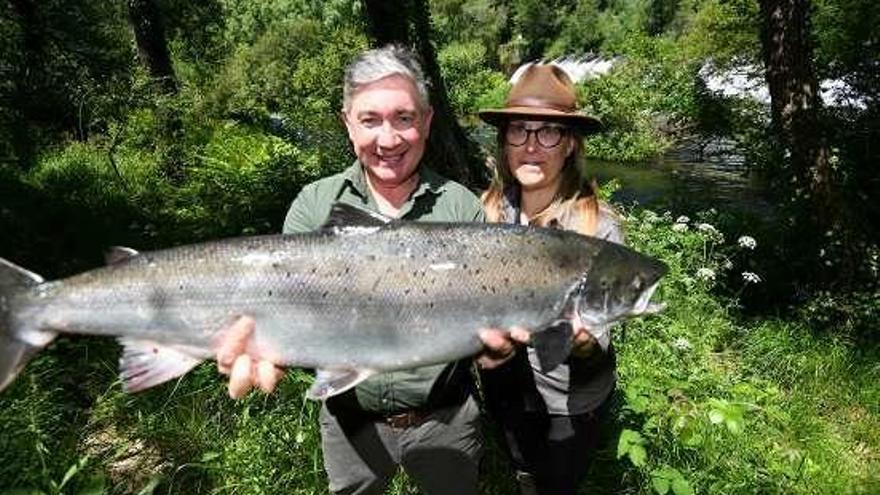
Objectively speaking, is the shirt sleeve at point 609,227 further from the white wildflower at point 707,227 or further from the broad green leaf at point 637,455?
the white wildflower at point 707,227

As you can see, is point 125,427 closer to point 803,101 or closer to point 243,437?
point 243,437

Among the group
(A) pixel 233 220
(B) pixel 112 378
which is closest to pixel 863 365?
(B) pixel 112 378

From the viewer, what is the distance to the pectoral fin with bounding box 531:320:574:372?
9.55ft

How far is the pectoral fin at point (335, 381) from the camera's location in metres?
2.76

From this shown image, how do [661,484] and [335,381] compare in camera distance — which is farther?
[661,484]

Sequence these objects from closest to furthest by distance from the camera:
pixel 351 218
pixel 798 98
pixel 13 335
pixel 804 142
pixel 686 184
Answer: pixel 13 335, pixel 351 218, pixel 798 98, pixel 804 142, pixel 686 184

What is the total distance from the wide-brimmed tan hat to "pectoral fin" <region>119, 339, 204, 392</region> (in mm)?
1817

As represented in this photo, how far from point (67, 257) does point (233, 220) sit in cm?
274

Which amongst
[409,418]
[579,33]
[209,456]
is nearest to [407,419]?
[409,418]

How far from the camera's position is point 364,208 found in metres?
2.97

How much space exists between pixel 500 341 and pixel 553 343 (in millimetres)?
218

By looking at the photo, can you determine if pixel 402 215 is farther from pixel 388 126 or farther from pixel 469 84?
pixel 469 84

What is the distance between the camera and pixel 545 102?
3.52 metres

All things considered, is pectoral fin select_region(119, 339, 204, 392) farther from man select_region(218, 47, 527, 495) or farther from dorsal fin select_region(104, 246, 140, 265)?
dorsal fin select_region(104, 246, 140, 265)
